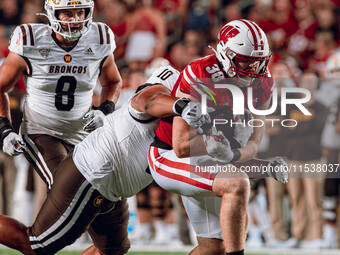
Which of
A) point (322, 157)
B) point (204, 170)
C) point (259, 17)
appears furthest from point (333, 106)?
point (204, 170)

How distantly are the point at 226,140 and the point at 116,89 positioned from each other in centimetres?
133

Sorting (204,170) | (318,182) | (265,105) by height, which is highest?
(265,105)

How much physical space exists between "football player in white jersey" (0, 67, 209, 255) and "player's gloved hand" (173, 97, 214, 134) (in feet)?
1.14

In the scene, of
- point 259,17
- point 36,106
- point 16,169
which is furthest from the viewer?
point 259,17

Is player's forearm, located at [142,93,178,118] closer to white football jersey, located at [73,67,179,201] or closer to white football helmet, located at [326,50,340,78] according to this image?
white football jersey, located at [73,67,179,201]

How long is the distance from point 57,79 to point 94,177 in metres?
0.95

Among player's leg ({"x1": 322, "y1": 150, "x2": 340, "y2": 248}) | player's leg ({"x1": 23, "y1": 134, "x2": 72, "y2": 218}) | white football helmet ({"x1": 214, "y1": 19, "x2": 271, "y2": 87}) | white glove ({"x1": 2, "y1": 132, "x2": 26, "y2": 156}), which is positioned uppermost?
white football helmet ({"x1": 214, "y1": 19, "x2": 271, "y2": 87})

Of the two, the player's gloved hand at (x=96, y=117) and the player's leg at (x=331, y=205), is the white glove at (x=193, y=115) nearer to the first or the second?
the player's gloved hand at (x=96, y=117)

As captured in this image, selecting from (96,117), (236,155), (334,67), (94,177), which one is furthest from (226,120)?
(334,67)

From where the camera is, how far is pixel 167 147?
392cm

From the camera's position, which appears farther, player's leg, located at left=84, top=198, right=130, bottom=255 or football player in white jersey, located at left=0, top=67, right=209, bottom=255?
player's leg, located at left=84, top=198, right=130, bottom=255

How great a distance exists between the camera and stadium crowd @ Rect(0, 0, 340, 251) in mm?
6762

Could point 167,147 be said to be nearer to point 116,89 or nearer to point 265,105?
point 265,105

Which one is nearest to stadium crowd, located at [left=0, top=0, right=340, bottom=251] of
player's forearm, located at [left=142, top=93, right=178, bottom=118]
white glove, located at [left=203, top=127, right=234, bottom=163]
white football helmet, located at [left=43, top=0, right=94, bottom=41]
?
white football helmet, located at [left=43, top=0, right=94, bottom=41]
